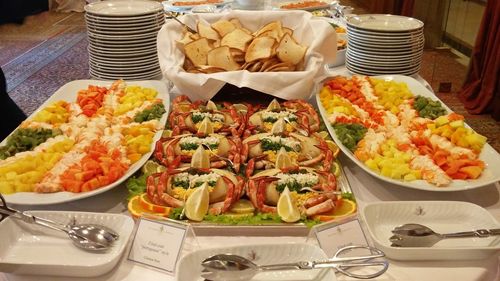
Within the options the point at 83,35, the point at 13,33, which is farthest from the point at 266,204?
the point at 13,33

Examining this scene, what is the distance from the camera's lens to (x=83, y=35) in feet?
19.6

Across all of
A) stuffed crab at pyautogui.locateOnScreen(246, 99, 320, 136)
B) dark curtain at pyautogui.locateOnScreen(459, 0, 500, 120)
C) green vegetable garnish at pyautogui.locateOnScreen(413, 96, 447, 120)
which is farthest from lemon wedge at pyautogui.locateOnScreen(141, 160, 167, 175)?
dark curtain at pyautogui.locateOnScreen(459, 0, 500, 120)

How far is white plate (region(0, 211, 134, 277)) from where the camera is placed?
3.01 ft

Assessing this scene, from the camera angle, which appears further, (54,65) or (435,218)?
(54,65)

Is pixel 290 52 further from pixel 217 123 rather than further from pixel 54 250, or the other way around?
pixel 54 250

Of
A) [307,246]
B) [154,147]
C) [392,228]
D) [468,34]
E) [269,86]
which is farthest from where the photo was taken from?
[468,34]

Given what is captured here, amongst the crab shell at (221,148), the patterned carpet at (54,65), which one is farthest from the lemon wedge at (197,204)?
the patterned carpet at (54,65)

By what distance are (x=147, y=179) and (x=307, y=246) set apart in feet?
1.44

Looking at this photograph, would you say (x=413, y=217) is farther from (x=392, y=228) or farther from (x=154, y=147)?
(x=154, y=147)

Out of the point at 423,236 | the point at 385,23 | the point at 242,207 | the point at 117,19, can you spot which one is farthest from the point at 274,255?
the point at 385,23

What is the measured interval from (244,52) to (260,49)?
7cm

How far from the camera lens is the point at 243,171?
1.26 m

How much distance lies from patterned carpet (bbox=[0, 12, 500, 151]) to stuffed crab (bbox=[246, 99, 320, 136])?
2381 millimetres

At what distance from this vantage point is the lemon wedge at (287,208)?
105cm
